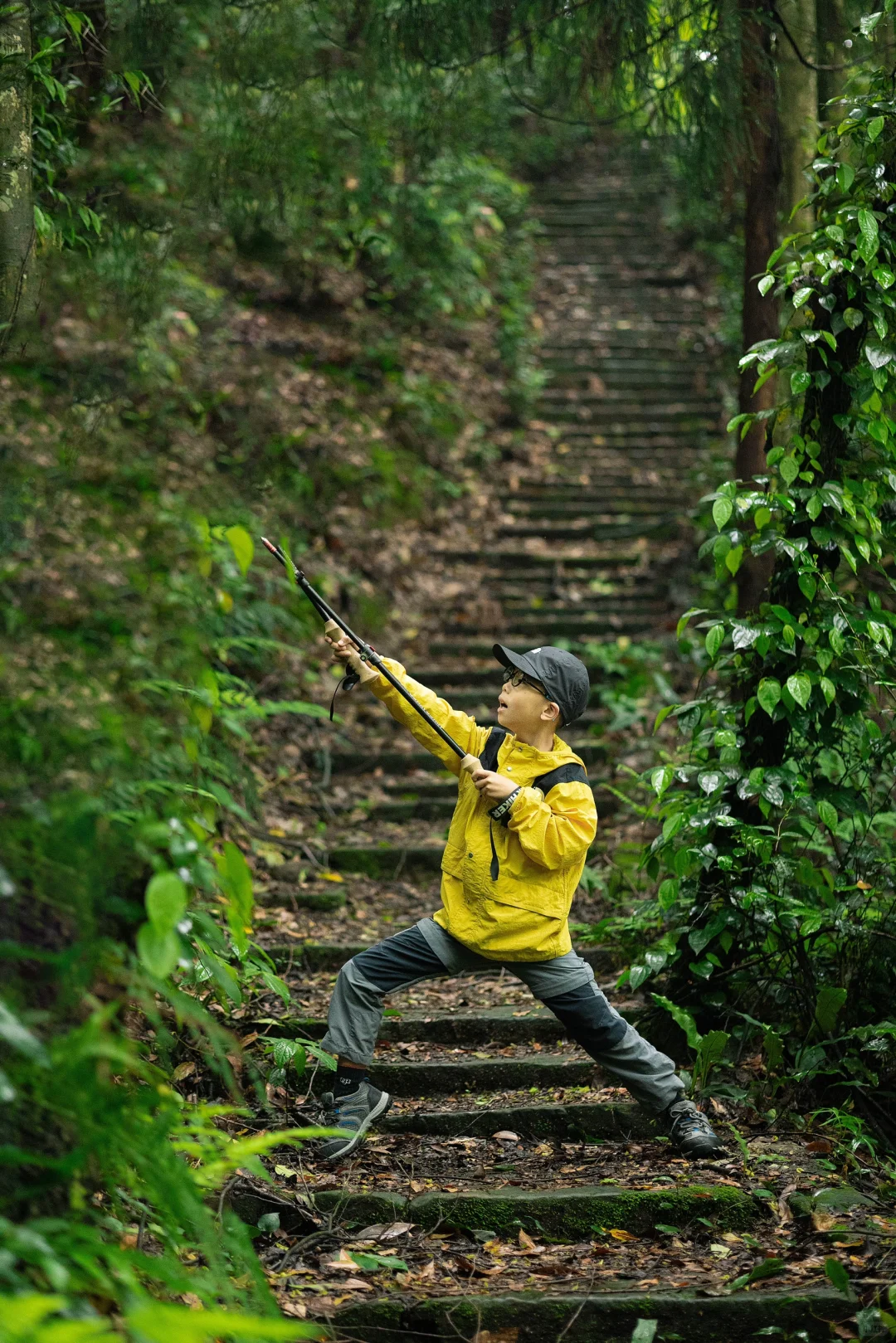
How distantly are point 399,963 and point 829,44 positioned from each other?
18.3 ft

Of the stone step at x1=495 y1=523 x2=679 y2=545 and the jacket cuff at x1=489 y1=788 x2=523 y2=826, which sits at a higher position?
the stone step at x1=495 y1=523 x2=679 y2=545

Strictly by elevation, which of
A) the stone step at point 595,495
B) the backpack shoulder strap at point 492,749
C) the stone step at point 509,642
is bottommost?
the stone step at point 509,642

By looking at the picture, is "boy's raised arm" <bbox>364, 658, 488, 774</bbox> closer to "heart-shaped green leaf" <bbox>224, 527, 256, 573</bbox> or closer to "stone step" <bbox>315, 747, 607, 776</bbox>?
"heart-shaped green leaf" <bbox>224, 527, 256, 573</bbox>

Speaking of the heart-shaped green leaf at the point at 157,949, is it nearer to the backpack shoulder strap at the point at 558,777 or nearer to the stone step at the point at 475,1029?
the backpack shoulder strap at the point at 558,777

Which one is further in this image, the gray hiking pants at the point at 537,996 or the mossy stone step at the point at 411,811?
the mossy stone step at the point at 411,811

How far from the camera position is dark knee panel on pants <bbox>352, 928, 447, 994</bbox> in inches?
139

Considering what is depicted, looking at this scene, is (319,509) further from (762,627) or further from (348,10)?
(762,627)

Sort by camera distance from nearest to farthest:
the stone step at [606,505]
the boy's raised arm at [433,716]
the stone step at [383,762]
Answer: the boy's raised arm at [433,716] < the stone step at [383,762] < the stone step at [606,505]

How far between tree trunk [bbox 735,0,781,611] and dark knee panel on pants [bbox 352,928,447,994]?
2.72 metres

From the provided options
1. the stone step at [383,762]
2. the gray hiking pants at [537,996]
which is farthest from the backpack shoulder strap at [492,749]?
the stone step at [383,762]

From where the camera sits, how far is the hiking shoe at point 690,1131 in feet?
11.3

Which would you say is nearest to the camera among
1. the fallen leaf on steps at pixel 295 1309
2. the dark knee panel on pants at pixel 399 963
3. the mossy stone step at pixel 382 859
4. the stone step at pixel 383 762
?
the fallen leaf on steps at pixel 295 1309

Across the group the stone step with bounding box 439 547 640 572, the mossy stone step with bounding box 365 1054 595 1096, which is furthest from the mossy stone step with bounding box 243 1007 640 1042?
the stone step with bounding box 439 547 640 572

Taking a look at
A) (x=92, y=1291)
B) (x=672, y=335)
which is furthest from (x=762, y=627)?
(x=672, y=335)
